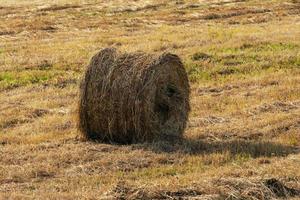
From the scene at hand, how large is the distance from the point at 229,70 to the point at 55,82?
4.43 m

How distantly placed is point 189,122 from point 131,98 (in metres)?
1.86

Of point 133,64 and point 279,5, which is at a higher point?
point 133,64

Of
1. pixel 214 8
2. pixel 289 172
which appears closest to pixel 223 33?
pixel 214 8

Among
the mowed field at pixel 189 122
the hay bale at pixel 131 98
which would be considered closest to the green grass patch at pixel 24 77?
the mowed field at pixel 189 122

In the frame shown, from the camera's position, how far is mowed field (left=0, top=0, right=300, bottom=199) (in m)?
9.28

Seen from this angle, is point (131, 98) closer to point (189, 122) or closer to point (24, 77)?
point (189, 122)

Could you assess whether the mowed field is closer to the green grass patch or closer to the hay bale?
the green grass patch

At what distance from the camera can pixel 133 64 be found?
12281 mm

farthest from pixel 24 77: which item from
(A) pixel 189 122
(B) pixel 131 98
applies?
(B) pixel 131 98

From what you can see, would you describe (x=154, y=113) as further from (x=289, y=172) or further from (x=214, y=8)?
(x=214, y=8)

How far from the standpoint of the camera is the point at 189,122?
13.4m

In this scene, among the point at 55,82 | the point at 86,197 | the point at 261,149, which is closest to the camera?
the point at 86,197

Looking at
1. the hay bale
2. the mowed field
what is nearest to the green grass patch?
the mowed field

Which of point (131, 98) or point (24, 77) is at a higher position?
point (131, 98)
